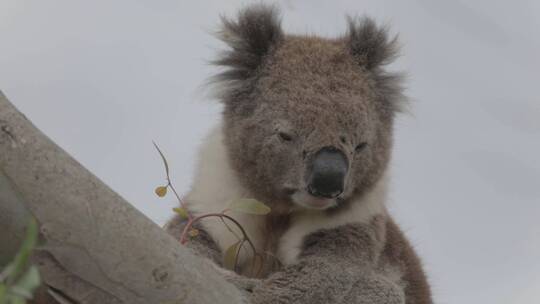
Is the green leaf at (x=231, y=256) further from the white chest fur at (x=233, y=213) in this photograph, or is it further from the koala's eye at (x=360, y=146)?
the koala's eye at (x=360, y=146)

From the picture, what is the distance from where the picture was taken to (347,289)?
9.77 feet

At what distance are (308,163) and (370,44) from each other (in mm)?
861

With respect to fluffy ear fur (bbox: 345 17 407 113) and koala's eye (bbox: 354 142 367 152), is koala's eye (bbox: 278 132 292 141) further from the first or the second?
fluffy ear fur (bbox: 345 17 407 113)

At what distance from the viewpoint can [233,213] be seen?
3355 mm

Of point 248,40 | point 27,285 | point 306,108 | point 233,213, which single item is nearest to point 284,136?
point 306,108

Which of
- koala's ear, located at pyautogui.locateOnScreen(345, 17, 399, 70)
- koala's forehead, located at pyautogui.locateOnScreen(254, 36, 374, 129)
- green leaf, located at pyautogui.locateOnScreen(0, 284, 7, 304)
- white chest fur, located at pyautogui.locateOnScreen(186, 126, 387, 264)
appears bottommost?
green leaf, located at pyautogui.locateOnScreen(0, 284, 7, 304)

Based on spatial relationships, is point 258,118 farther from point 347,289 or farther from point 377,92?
point 347,289

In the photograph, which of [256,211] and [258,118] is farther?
[258,118]

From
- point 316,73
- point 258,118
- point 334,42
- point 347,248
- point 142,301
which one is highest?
point 334,42

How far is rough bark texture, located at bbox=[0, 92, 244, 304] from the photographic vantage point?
5.33 ft

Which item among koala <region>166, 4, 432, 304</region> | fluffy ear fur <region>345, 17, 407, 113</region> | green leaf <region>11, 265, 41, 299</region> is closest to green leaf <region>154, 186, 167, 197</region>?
koala <region>166, 4, 432, 304</region>

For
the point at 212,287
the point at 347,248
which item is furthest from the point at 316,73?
the point at 212,287

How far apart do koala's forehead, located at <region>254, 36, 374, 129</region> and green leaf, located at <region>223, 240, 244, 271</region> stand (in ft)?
1.95

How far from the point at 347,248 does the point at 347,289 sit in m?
0.22
